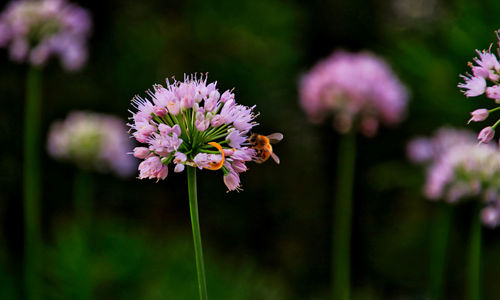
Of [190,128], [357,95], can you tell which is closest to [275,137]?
[190,128]

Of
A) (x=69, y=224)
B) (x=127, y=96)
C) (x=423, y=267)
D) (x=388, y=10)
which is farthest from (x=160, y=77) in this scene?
(x=388, y=10)

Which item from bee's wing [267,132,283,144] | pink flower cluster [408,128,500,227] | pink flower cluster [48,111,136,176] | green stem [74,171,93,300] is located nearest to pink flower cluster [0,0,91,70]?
pink flower cluster [48,111,136,176]

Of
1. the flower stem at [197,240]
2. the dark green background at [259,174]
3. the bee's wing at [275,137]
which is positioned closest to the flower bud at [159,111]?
the flower stem at [197,240]

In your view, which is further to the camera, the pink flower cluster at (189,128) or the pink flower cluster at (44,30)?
the pink flower cluster at (44,30)

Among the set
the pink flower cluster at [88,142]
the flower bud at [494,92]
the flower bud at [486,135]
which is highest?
the pink flower cluster at [88,142]

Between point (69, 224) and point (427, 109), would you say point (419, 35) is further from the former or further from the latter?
point (69, 224)

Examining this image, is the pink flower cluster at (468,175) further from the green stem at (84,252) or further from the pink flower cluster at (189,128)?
the green stem at (84,252)
